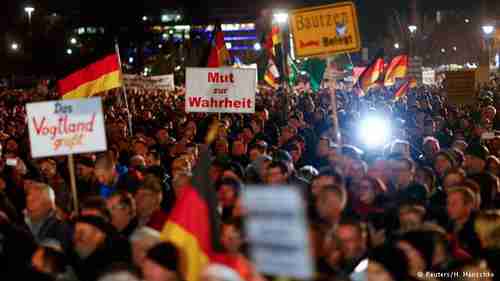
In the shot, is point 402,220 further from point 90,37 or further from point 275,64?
point 90,37

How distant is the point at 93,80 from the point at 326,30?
4.94 m

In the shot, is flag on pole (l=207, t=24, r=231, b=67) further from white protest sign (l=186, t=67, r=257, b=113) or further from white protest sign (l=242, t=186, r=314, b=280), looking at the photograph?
white protest sign (l=242, t=186, r=314, b=280)

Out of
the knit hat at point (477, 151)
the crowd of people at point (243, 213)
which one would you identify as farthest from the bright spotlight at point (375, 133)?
the knit hat at point (477, 151)

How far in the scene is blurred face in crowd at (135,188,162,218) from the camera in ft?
24.5

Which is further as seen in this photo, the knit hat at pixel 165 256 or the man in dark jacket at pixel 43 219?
the man in dark jacket at pixel 43 219

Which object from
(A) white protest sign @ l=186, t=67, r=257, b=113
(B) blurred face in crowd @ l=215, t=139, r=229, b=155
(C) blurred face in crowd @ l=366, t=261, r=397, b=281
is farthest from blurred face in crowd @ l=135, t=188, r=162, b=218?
(A) white protest sign @ l=186, t=67, r=257, b=113

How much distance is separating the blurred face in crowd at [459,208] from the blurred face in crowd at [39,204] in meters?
3.15

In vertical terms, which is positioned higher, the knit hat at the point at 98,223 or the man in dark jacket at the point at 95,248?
the knit hat at the point at 98,223

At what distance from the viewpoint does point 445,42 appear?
74.4 meters

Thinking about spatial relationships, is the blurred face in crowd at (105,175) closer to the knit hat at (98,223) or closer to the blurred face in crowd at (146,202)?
the blurred face in crowd at (146,202)

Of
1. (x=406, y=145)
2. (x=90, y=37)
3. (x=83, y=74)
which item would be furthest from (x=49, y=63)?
(x=406, y=145)

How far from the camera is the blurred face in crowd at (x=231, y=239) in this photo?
18.1 feet

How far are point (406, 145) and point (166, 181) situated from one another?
2.99m

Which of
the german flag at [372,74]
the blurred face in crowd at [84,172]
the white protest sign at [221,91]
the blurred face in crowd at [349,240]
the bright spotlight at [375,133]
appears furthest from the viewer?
the german flag at [372,74]
